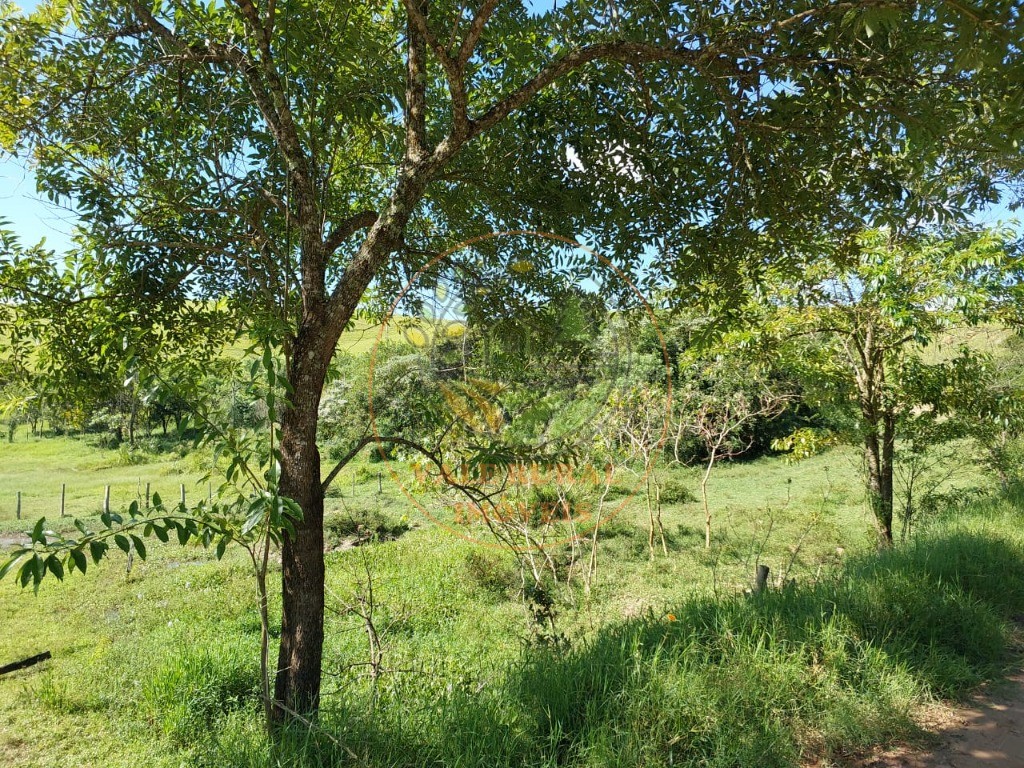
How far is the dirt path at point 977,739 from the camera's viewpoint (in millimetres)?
2465

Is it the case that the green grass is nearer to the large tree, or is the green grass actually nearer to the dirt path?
the large tree

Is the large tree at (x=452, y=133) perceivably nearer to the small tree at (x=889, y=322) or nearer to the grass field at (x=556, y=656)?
the grass field at (x=556, y=656)

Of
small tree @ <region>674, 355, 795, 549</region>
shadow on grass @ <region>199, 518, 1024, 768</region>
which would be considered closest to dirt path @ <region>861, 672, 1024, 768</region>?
shadow on grass @ <region>199, 518, 1024, 768</region>

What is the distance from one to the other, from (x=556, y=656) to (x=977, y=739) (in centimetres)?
212

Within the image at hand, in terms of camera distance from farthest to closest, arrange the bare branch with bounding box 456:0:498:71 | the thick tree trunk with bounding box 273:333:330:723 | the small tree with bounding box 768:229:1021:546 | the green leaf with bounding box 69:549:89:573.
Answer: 1. the small tree with bounding box 768:229:1021:546
2. the thick tree trunk with bounding box 273:333:330:723
3. the bare branch with bounding box 456:0:498:71
4. the green leaf with bounding box 69:549:89:573

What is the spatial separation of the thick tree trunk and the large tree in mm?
12

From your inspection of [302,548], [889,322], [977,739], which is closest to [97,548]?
[302,548]

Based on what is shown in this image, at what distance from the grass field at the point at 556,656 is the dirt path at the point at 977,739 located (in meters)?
0.11

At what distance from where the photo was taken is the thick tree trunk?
312 cm

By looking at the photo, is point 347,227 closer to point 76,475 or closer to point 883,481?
point 883,481

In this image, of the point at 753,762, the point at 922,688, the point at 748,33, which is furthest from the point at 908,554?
the point at 748,33

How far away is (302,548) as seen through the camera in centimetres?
315

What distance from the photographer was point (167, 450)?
76.1 ft

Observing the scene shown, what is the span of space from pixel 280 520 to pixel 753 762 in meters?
2.11
